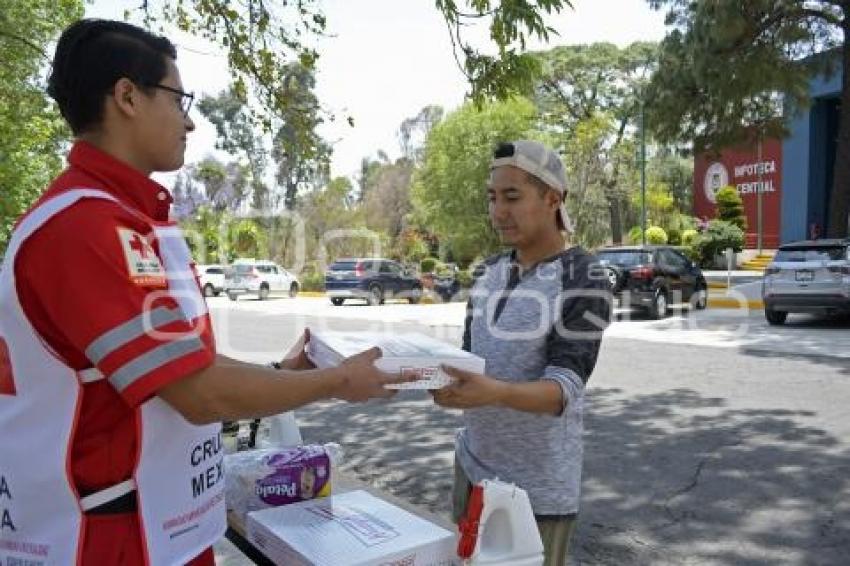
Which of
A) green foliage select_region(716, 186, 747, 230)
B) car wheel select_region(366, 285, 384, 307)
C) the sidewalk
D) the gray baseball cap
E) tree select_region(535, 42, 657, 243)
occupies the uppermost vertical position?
tree select_region(535, 42, 657, 243)

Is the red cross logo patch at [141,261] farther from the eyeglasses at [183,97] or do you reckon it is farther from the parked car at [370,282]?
the parked car at [370,282]

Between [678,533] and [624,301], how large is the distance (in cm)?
1133

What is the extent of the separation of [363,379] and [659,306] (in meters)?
14.6

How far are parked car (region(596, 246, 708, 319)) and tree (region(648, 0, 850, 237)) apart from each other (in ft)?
12.4

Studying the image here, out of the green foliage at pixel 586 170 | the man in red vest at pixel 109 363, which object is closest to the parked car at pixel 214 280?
the green foliage at pixel 586 170

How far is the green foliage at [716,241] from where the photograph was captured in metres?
30.9

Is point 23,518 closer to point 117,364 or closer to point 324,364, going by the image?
point 117,364

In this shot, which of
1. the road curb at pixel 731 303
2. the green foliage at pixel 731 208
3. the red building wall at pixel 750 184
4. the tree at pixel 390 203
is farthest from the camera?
the tree at pixel 390 203

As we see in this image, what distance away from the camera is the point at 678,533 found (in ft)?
13.9

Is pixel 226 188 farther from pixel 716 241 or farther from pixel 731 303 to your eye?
pixel 731 303

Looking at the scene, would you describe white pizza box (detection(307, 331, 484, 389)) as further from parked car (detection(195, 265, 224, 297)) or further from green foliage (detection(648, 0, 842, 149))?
parked car (detection(195, 265, 224, 297))

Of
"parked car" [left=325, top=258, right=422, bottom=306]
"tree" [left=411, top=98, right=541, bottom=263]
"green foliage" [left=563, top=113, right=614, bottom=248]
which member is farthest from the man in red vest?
"tree" [left=411, top=98, right=541, bottom=263]

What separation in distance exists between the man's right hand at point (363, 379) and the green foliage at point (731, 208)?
34.6 metres

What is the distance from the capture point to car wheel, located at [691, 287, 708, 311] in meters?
17.1
